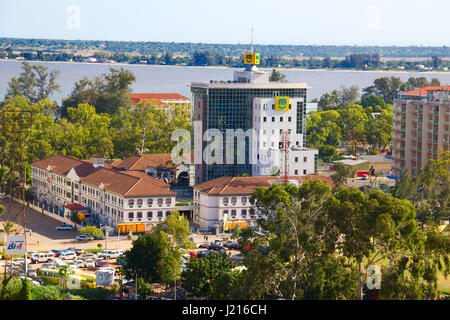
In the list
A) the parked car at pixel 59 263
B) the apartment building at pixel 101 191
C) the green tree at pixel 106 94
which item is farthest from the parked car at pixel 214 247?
the green tree at pixel 106 94

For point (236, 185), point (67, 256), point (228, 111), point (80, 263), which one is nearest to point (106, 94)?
point (228, 111)

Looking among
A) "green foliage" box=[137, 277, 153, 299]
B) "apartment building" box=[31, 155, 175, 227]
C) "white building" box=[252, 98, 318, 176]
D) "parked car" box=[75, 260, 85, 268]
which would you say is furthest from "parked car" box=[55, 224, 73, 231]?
"green foliage" box=[137, 277, 153, 299]

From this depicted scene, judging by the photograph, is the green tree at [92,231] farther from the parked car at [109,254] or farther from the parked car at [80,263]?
the parked car at [80,263]

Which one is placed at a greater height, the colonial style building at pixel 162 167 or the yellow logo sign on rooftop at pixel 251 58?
the yellow logo sign on rooftop at pixel 251 58

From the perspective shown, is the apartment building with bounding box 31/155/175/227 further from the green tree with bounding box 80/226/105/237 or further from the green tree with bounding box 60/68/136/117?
the green tree with bounding box 60/68/136/117

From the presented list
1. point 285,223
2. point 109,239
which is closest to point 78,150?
point 109,239

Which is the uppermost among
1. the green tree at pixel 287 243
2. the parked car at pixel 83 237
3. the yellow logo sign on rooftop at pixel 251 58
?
the yellow logo sign on rooftop at pixel 251 58
